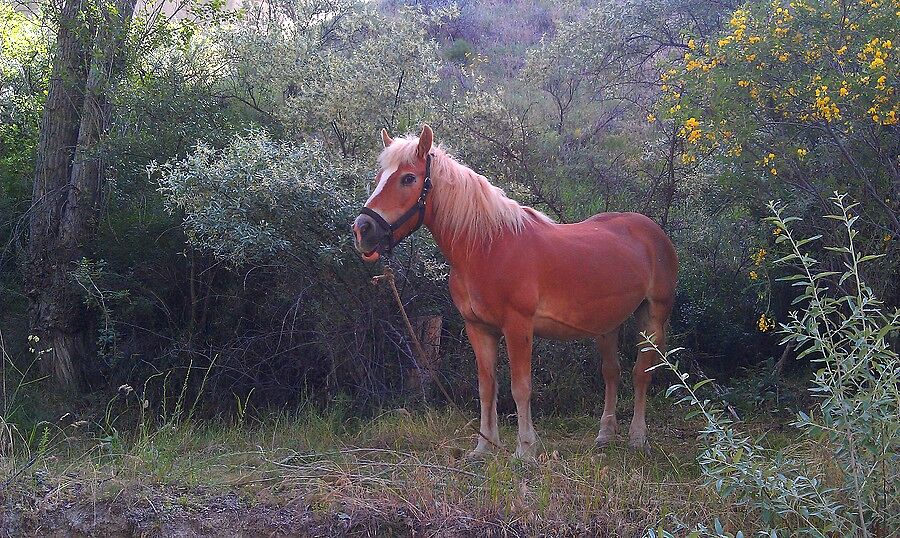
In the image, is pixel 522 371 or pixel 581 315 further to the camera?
pixel 581 315

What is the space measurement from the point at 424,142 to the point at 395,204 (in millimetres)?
394

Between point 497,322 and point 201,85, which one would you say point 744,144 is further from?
point 201,85

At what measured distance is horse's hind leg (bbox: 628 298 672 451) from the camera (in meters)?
5.71

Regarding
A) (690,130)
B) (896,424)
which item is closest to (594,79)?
(690,130)

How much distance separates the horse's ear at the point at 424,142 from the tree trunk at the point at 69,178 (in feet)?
12.9

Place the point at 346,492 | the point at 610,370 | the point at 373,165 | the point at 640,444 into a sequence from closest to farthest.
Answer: the point at 346,492, the point at 640,444, the point at 610,370, the point at 373,165

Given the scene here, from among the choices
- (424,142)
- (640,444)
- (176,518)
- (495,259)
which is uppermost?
(424,142)

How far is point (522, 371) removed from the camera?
5.02m

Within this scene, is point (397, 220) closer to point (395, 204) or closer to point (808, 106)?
point (395, 204)

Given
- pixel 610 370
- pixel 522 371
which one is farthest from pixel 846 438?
pixel 610 370

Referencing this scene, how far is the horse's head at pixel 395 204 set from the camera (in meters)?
4.64

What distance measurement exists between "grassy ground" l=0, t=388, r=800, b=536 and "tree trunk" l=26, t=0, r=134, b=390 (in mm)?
2210

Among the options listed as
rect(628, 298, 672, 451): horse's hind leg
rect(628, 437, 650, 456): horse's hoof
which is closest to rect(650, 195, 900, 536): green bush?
rect(628, 437, 650, 456): horse's hoof

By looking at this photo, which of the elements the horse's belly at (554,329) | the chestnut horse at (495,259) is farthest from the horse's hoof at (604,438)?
the horse's belly at (554,329)
